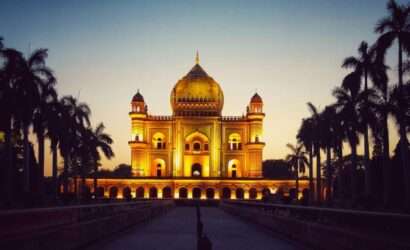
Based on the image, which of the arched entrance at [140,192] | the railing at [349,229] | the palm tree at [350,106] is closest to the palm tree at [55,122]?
the palm tree at [350,106]

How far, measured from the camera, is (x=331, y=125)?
50.5 meters

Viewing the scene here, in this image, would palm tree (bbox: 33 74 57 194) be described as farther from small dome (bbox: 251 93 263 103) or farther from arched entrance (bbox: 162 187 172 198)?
small dome (bbox: 251 93 263 103)

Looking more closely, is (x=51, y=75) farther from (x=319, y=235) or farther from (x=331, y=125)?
(x=319, y=235)

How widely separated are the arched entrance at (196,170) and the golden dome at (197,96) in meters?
8.29

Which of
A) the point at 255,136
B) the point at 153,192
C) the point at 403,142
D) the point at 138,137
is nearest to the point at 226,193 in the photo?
the point at 255,136

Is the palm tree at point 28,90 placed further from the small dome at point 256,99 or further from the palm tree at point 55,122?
the small dome at point 256,99

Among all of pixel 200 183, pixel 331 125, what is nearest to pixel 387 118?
pixel 331 125

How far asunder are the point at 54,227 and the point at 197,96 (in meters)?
80.9

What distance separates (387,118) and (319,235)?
2418cm

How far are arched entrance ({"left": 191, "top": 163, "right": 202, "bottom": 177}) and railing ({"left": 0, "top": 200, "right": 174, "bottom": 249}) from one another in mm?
70486

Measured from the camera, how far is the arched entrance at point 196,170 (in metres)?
91.7

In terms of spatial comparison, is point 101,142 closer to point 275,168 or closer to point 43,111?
point 43,111

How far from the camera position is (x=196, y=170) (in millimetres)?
93000

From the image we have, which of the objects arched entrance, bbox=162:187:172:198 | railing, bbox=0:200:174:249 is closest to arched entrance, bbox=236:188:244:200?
arched entrance, bbox=162:187:172:198
